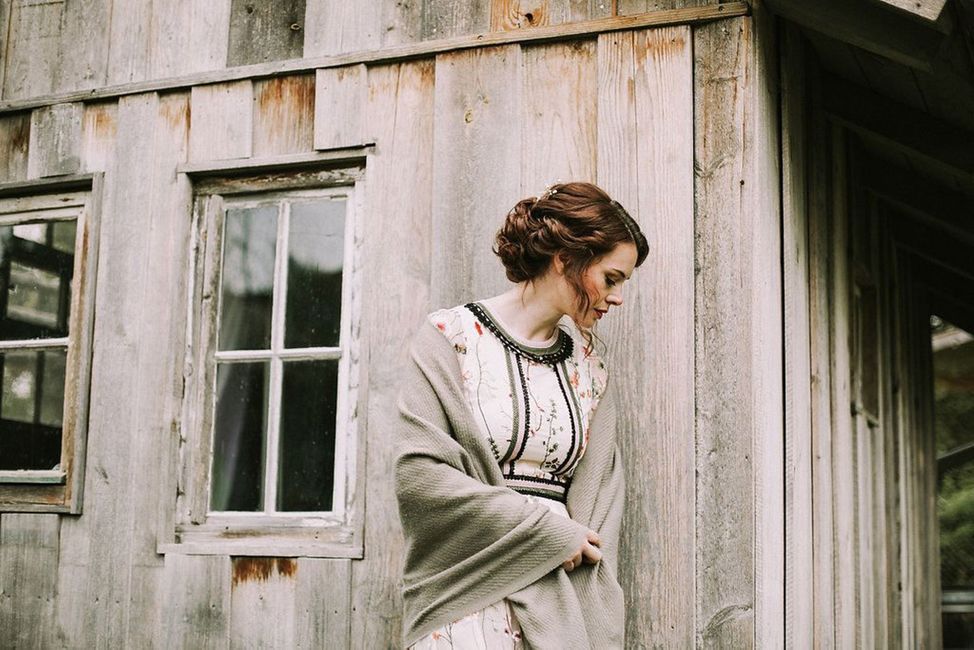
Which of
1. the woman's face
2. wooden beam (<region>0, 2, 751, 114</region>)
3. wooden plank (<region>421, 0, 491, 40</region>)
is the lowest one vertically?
the woman's face

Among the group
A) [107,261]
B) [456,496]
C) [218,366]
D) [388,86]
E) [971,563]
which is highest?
[388,86]

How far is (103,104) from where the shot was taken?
4.45 meters

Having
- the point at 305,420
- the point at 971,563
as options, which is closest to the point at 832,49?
the point at 305,420

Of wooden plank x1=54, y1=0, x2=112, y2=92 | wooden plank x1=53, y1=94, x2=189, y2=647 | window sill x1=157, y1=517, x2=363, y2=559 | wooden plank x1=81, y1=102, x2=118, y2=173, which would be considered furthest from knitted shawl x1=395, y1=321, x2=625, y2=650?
wooden plank x1=54, y1=0, x2=112, y2=92

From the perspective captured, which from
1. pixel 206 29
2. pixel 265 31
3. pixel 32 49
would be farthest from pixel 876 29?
pixel 32 49

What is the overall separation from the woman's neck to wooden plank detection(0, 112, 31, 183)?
7.51ft

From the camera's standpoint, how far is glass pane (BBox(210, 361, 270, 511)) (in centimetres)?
412

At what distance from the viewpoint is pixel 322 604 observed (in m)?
3.87

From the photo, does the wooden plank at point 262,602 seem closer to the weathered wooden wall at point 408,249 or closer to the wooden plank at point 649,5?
the weathered wooden wall at point 408,249

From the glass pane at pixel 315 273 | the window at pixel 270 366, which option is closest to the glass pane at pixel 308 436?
the window at pixel 270 366

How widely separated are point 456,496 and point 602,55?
1587 millimetres

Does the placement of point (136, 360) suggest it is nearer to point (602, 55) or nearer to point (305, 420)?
point (305, 420)

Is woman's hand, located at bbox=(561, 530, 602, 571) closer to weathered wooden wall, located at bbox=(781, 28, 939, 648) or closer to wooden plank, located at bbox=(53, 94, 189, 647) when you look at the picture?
weathered wooden wall, located at bbox=(781, 28, 939, 648)

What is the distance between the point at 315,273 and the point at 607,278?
1.35m
